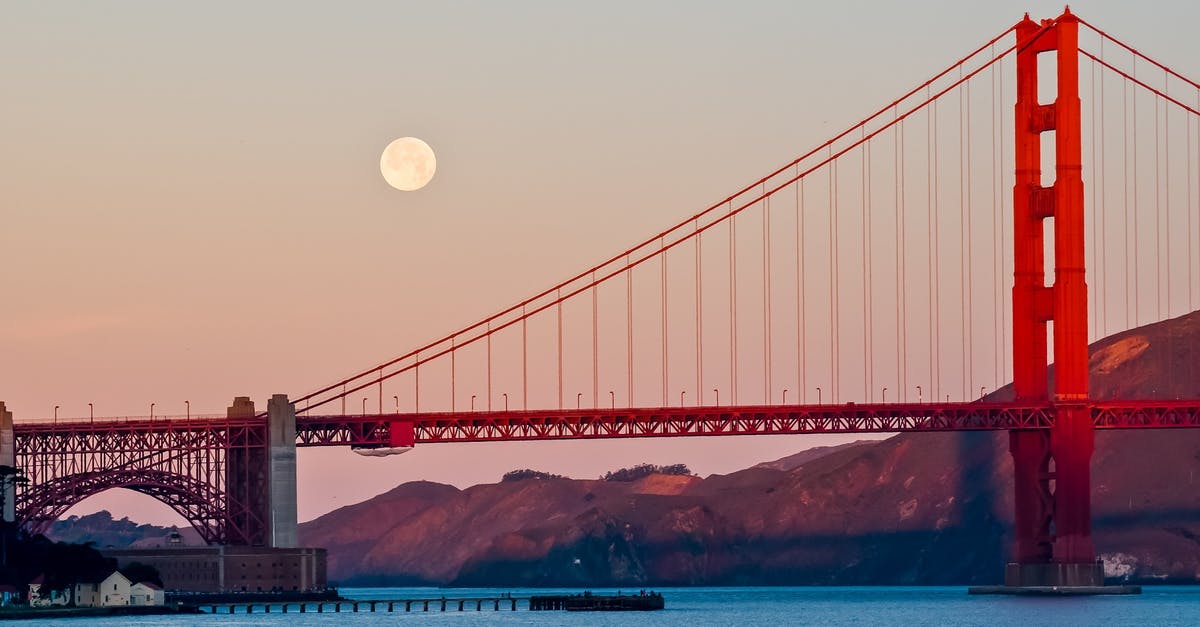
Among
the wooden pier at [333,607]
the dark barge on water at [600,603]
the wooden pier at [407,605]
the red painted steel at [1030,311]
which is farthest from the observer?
the dark barge on water at [600,603]

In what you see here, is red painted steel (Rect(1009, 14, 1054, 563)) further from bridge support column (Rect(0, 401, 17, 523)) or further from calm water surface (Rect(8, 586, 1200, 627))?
bridge support column (Rect(0, 401, 17, 523))

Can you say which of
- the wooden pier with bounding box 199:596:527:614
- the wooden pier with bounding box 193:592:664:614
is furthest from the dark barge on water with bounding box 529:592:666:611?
the wooden pier with bounding box 199:596:527:614

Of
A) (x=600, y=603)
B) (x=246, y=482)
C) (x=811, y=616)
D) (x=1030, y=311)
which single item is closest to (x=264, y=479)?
(x=246, y=482)

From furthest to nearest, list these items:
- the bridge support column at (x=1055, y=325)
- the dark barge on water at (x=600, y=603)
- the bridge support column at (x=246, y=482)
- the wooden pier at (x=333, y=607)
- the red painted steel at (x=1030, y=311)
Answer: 1. the dark barge on water at (x=600, y=603)
2. the bridge support column at (x=246, y=482)
3. the wooden pier at (x=333, y=607)
4. the red painted steel at (x=1030, y=311)
5. the bridge support column at (x=1055, y=325)

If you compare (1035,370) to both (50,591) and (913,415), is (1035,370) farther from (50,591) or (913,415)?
(50,591)

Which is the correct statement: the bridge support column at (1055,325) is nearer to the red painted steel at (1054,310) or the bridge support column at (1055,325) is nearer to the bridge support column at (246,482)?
the red painted steel at (1054,310)

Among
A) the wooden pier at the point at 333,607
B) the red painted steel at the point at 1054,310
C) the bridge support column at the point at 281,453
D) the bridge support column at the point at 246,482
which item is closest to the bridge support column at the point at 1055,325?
the red painted steel at the point at 1054,310

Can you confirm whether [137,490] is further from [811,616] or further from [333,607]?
[811,616]
